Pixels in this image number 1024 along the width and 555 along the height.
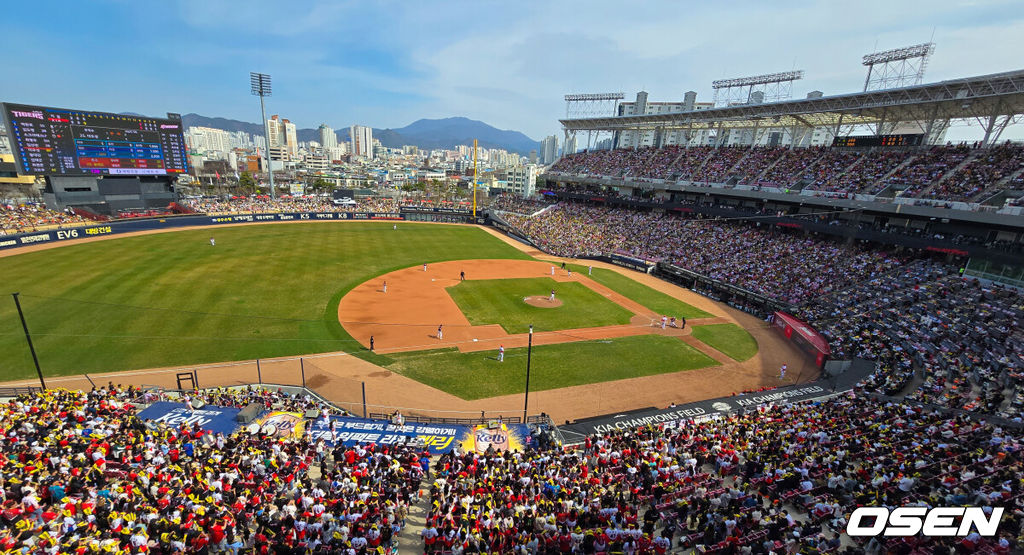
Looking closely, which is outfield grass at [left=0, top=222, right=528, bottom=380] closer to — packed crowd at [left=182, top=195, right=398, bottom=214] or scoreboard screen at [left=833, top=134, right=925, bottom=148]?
packed crowd at [left=182, top=195, right=398, bottom=214]

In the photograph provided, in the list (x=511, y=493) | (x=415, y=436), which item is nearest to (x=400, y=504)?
(x=511, y=493)

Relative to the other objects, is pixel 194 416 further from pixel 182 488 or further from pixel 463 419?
pixel 463 419

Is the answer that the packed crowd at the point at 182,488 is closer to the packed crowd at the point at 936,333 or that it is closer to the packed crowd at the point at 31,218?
the packed crowd at the point at 936,333

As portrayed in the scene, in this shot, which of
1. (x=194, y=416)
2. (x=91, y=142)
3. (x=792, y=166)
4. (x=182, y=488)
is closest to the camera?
(x=182, y=488)

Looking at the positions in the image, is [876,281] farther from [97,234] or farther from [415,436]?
[97,234]

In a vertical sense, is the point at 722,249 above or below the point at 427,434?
above

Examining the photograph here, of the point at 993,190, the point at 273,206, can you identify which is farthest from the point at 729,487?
the point at 273,206
